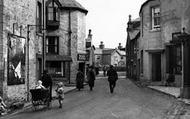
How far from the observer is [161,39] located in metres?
25.7

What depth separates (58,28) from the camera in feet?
96.9

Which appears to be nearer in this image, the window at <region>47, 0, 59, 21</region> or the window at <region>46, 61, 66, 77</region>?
the window at <region>47, 0, 59, 21</region>

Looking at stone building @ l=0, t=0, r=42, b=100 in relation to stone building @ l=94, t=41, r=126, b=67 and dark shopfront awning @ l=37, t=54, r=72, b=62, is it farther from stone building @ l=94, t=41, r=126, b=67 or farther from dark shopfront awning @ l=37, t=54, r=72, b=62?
stone building @ l=94, t=41, r=126, b=67

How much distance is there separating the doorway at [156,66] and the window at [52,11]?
33.2 ft

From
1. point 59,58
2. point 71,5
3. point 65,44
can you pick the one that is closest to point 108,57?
point 71,5

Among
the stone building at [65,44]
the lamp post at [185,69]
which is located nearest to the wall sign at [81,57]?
the stone building at [65,44]

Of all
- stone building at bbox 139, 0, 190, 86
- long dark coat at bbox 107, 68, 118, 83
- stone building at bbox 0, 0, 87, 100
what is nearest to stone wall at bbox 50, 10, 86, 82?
stone building at bbox 139, 0, 190, 86

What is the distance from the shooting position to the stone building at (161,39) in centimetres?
2284

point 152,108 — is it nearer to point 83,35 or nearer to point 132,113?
point 132,113

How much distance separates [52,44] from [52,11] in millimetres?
3473

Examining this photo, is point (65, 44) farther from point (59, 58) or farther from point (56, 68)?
point (56, 68)

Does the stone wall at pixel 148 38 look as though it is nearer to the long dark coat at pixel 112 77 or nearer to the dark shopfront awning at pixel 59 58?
the dark shopfront awning at pixel 59 58

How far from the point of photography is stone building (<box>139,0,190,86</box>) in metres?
22.8

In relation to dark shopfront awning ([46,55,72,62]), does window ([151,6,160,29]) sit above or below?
above
